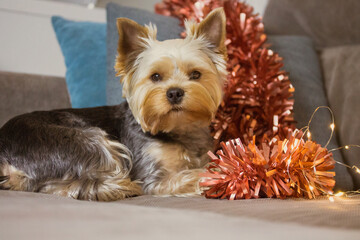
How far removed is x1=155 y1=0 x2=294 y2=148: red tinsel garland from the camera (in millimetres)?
1924

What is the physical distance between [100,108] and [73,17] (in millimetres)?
→ 1338

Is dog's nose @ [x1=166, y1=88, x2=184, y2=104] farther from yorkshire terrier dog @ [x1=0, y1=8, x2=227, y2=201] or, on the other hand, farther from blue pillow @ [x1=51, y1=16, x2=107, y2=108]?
blue pillow @ [x1=51, y1=16, x2=107, y2=108]

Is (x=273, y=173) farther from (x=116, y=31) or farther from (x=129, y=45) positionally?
(x=116, y=31)

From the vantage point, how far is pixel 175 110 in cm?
157

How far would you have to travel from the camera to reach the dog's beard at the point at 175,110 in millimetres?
1560

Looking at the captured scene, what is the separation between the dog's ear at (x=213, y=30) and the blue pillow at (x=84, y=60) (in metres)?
0.75

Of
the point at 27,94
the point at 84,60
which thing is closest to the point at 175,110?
the point at 84,60

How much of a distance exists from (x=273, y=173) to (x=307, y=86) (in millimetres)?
1003

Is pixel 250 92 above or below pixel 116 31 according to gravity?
below

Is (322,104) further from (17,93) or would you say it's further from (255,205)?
(17,93)

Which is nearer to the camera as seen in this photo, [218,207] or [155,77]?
[218,207]

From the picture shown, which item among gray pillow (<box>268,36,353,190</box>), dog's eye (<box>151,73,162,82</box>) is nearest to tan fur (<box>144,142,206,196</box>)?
dog's eye (<box>151,73,162,82</box>)

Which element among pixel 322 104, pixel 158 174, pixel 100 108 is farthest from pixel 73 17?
pixel 322 104

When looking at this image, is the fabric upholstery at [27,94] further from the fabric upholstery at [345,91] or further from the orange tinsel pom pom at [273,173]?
the fabric upholstery at [345,91]
